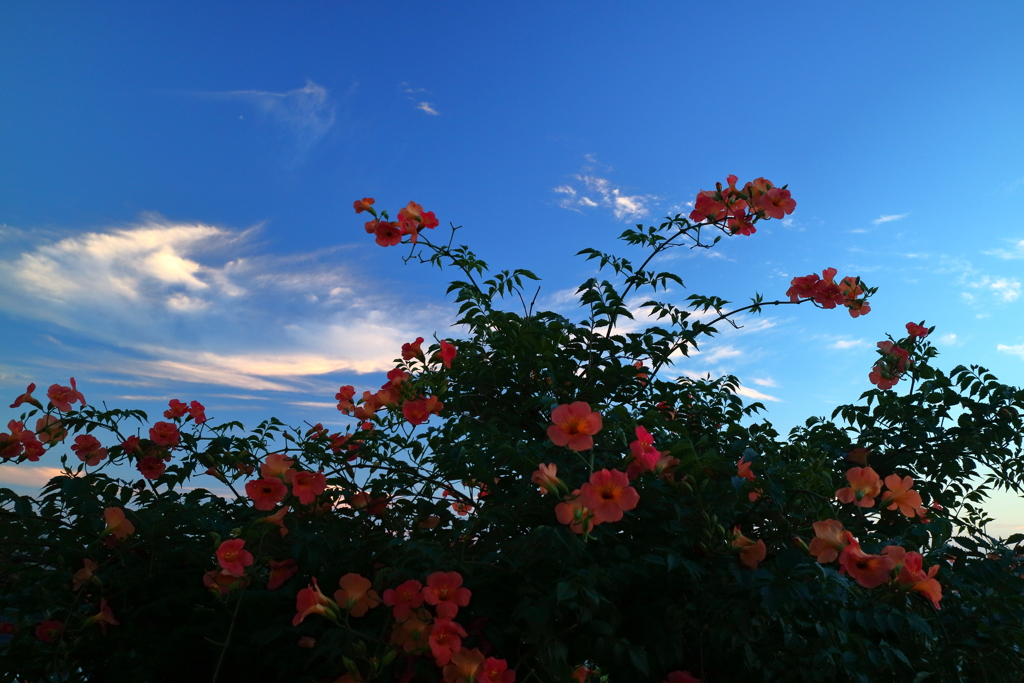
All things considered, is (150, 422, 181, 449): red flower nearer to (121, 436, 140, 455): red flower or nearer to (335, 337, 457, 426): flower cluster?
(121, 436, 140, 455): red flower

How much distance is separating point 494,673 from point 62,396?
265cm

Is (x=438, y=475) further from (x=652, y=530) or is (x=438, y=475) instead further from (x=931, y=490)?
(x=931, y=490)

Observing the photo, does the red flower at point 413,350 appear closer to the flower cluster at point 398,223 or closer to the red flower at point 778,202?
the flower cluster at point 398,223

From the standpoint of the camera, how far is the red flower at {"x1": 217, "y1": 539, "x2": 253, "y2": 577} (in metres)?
1.91

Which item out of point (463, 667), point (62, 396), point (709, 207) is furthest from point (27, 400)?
point (709, 207)

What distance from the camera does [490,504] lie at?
8.64ft

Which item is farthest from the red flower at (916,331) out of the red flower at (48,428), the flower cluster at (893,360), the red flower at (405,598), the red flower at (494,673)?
the red flower at (48,428)

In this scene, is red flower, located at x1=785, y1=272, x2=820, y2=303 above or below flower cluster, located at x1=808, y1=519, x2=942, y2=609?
above

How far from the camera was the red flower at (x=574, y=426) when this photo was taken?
205cm

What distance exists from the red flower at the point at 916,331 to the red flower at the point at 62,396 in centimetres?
490

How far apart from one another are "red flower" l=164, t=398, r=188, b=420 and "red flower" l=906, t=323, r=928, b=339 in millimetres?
4421

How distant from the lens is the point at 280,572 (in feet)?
7.08

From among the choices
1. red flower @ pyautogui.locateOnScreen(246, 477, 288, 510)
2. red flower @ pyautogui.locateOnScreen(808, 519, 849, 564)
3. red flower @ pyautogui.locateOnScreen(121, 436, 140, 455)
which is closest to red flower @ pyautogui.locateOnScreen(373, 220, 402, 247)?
red flower @ pyautogui.locateOnScreen(121, 436, 140, 455)

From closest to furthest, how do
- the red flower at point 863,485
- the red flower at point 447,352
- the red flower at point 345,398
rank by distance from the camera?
the red flower at point 863,485 → the red flower at point 447,352 → the red flower at point 345,398
